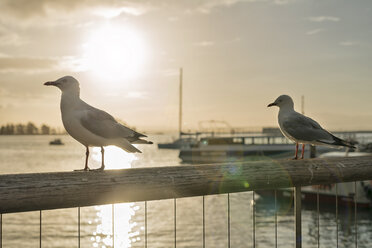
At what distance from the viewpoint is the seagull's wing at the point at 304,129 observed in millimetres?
5301

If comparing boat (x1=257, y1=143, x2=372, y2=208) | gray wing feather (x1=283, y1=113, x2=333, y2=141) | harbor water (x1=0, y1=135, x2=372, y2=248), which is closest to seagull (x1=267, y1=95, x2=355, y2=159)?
gray wing feather (x1=283, y1=113, x2=333, y2=141)

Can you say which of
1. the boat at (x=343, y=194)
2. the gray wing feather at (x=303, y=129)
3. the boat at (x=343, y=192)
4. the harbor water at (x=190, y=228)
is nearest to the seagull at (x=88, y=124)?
the gray wing feather at (x=303, y=129)

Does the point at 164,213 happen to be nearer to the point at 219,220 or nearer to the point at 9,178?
the point at 219,220

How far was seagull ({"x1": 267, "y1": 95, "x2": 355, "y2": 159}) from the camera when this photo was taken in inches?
209

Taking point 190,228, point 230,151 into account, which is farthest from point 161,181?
point 230,151

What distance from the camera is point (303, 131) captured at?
5.30m

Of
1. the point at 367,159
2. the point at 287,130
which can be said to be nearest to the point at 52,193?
the point at 367,159

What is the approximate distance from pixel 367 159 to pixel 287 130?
1.72 metres

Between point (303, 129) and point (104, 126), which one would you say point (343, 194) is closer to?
point (303, 129)

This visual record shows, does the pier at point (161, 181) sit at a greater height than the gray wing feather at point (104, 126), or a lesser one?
lesser

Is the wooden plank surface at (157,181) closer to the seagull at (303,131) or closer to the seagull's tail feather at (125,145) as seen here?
the seagull's tail feather at (125,145)

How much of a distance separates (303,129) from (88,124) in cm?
294

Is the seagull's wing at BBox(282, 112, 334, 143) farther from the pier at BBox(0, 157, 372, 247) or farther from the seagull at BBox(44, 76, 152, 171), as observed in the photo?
the seagull at BBox(44, 76, 152, 171)

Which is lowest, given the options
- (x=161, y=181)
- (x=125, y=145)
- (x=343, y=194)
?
(x=343, y=194)
